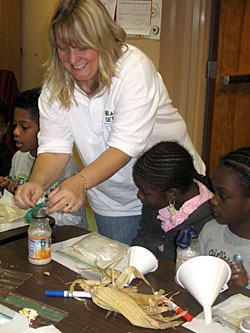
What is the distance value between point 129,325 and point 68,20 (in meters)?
0.90

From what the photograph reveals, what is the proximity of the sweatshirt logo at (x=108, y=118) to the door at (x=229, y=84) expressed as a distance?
148 cm

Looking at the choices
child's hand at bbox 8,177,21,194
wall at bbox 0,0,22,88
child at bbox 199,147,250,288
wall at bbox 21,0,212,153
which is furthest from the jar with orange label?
wall at bbox 0,0,22,88

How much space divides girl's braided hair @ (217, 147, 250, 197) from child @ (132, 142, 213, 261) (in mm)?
227

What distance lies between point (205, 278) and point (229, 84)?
6.83 ft

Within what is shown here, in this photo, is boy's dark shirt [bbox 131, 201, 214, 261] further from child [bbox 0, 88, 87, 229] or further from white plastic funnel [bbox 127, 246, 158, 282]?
child [bbox 0, 88, 87, 229]

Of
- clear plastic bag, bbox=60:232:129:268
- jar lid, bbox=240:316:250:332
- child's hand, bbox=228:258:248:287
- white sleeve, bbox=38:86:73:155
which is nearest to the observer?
jar lid, bbox=240:316:250:332

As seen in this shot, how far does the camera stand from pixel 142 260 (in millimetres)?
1142

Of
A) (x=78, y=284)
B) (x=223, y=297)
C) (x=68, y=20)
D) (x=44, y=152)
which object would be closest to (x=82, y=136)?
(x=44, y=152)

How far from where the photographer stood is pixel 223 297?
1059 mm

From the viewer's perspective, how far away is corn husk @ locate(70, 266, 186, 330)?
94 centimetres

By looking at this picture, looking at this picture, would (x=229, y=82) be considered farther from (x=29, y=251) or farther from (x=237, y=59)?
(x=29, y=251)

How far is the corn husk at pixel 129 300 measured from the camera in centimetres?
94

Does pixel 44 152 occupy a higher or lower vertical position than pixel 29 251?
higher

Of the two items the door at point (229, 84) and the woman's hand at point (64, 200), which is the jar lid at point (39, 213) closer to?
the woman's hand at point (64, 200)
